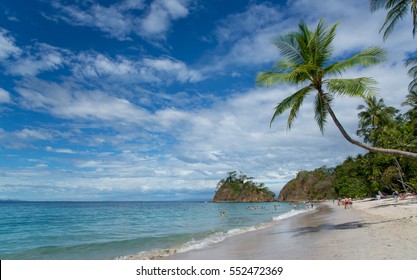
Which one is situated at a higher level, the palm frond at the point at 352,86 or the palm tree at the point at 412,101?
the palm tree at the point at 412,101

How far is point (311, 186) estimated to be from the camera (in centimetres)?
10988

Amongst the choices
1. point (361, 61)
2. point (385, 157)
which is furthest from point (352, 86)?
point (385, 157)

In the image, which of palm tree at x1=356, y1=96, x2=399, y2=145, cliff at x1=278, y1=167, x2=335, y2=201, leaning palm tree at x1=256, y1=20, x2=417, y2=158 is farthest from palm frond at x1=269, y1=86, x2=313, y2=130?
cliff at x1=278, y1=167, x2=335, y2=201

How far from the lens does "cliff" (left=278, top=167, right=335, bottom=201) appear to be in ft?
335

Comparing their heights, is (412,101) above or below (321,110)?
above

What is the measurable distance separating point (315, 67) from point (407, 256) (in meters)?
7.37

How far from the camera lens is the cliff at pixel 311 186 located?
10206 centimetres

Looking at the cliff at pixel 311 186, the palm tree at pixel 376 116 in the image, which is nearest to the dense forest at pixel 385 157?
the palm tree at pixel 376 116

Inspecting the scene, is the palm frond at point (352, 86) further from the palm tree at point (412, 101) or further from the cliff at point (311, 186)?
the cliff at point (311, 186)

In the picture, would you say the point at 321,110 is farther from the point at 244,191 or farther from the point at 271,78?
the point at 244,191

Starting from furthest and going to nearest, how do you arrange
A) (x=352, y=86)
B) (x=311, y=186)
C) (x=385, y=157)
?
(x=311, y=186), (x=385, y=157), (x=352, y=86)

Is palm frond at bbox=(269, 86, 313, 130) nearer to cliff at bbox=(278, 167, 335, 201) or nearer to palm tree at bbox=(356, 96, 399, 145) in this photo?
palm tree at bbox=(356, 96, 399, 145)

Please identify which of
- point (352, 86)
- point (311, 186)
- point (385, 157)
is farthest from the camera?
point (311, 186)

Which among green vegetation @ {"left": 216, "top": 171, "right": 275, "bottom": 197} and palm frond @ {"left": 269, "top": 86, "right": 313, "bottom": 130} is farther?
green vegetation @ {"left": 216, "top": 171, "right": 275, "bottom": 197}
